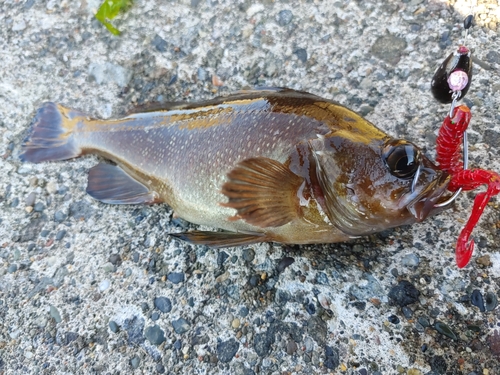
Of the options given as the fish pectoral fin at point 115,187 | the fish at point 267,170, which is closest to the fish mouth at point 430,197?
the fish at point 267,170

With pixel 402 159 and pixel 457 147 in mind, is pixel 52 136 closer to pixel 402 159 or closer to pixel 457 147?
pixel 402 159

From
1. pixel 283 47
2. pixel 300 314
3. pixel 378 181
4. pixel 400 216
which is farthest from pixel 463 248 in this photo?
pixel 283 47

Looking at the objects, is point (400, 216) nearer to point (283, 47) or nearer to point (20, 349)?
point (283, 47)

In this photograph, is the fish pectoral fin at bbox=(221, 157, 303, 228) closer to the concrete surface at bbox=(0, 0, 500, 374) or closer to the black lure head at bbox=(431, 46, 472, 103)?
the concrete surface at bbox=(0, 0, 500, 374)

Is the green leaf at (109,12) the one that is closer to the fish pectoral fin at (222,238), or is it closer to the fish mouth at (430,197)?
the fish pectoral fin at (222,238)

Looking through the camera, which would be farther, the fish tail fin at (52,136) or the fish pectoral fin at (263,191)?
the fish tail fin at (52,136)

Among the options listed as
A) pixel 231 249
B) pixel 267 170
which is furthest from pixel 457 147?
pixel 231 249
